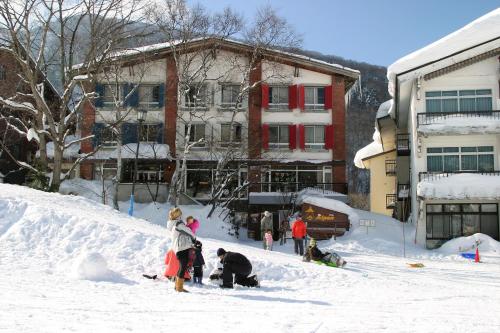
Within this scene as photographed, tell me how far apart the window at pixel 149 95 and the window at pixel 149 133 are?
1.63 metres

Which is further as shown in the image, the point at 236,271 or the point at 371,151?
the point at 371,151

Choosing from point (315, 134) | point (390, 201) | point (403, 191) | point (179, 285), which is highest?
point (315, 134)

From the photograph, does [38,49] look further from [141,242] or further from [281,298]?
[281,298]

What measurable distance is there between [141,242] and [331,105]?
85.7 ft

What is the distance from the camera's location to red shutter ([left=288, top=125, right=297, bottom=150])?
120 ft

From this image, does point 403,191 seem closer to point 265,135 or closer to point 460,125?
point 460,125

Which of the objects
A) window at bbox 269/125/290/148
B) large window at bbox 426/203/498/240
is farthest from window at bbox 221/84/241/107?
large window at bbox 426/203/498/240

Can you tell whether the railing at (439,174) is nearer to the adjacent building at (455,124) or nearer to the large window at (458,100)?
the adjacent building at (455,124)

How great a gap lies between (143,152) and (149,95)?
449 centimetres

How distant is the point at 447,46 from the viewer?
27375mm

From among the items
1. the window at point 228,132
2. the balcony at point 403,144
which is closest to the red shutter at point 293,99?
the window at point 228,132

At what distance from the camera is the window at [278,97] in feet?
122

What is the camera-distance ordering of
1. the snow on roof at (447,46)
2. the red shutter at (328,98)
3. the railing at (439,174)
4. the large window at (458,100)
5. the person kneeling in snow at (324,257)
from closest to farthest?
the person kneeling in snow at (324,257) → the railing at (439,174) → the snow on roof at (447,46) → the large window at (458,100) → the red shutter at (328,98)

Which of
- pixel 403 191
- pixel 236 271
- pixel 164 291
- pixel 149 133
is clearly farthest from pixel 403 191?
pixel 164 291
